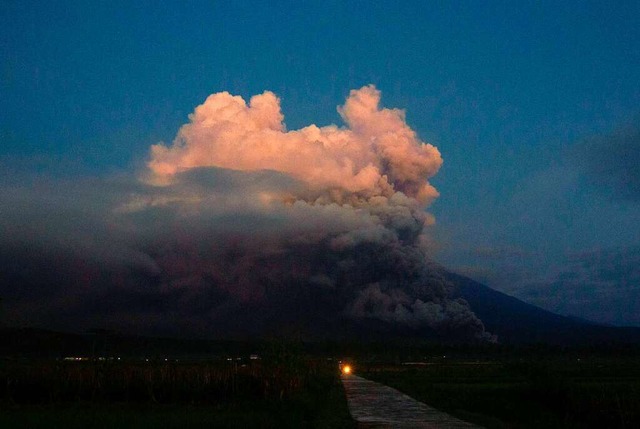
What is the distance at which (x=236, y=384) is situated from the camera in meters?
37.5

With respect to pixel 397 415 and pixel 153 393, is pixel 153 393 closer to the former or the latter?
pixel 153 393

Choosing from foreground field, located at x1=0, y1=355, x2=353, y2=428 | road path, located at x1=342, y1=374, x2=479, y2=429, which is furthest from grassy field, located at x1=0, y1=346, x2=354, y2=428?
road path, located at x1=342, y1=374, x2=479, y2=429

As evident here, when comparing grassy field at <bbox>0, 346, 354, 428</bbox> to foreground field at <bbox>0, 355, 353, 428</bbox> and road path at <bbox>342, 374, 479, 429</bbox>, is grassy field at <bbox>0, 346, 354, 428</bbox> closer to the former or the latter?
foreground field at <bbox>0, 355, 353, 428</bbox>

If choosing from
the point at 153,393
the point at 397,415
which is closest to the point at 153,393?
the point at 153,393

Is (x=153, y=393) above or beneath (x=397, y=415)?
above

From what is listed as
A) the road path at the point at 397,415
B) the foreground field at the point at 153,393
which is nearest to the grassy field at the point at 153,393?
the foreground field at the point at 153,393

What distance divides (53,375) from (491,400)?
24.0 m

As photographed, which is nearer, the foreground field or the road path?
the road path

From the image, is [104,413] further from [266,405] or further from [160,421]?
[266,405]

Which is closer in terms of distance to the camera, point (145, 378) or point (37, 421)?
point (37, 421)

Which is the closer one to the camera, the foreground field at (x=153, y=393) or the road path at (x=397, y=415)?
the road path at (x=397, y=415)

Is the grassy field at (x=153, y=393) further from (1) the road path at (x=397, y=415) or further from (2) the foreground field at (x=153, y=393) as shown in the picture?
(1) the road path at (x=397, y=415)

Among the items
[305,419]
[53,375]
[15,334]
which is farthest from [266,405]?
[15,334]

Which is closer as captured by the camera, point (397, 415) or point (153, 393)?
point (397, 415)
